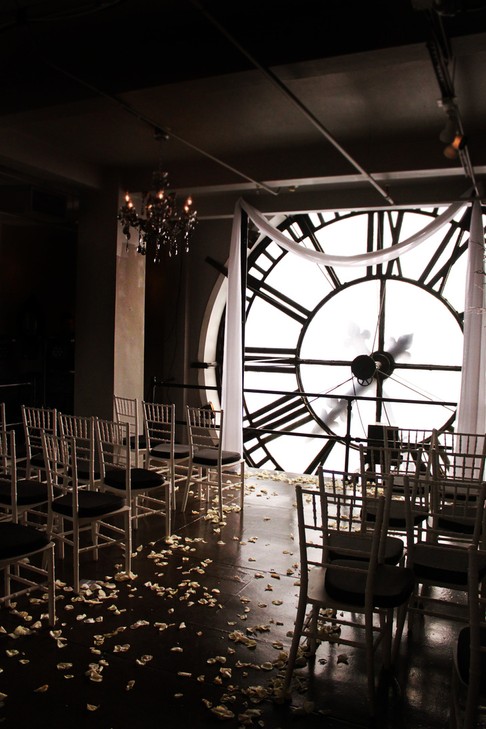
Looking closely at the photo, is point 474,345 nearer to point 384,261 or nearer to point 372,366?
point 384,261

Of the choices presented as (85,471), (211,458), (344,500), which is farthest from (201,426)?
(344,500)

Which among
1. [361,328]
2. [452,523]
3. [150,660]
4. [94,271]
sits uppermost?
[94,271]

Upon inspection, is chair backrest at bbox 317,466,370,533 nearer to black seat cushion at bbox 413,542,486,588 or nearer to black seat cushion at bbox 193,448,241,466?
black seat cushion at bbox 413,542,486,588

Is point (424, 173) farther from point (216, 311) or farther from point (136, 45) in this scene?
point (216, 311)

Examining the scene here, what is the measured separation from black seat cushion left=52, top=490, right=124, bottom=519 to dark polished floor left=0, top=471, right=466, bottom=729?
0.43m

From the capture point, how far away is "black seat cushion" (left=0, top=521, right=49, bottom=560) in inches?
112

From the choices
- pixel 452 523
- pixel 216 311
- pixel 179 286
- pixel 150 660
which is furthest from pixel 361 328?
pixel 150 660

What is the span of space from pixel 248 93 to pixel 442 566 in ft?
11.0

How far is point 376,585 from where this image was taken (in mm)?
2605

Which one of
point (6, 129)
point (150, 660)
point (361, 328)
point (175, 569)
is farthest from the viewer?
point (361, 328)

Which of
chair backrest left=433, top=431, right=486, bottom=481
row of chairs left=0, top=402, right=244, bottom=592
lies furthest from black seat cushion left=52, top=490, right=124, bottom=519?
chair backrest left=433, top=431, right=486, bottom=481

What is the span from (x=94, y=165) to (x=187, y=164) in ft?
3.11

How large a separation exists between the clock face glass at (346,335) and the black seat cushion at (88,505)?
10.7 feet

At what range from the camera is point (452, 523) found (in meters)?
3.59
